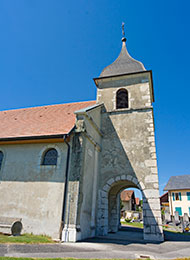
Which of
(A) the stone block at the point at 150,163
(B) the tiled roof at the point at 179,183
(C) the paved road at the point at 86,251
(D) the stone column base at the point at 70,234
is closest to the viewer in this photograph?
(C) the paved road at the point at 86,251

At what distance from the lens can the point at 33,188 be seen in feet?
30.1

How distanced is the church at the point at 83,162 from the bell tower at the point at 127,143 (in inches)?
1.8

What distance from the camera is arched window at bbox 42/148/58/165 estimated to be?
376 inches

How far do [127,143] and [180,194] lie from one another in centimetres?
2732

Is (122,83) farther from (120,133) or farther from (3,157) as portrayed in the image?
(3,157)

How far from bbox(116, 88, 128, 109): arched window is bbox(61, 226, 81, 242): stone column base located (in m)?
7.98

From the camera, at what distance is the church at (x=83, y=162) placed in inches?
338

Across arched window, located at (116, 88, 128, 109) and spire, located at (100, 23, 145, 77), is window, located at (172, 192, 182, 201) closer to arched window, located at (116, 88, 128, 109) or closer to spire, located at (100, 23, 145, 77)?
arched window, located at (116, 88, 128, 109)

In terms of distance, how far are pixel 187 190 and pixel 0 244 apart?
33403 millimetres

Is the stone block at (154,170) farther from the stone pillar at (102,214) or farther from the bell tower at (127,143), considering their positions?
the stone pillar at (102,214)

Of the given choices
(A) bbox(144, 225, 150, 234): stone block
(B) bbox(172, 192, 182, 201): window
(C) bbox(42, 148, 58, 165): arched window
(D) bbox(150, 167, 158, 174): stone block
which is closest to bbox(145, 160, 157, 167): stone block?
(D) bbox(150, 167, 158, 174): stone block

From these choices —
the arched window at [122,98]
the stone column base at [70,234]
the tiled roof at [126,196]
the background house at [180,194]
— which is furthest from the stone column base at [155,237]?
the tiled roof at [126,196]

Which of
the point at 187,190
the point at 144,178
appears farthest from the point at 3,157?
the point at 187,190

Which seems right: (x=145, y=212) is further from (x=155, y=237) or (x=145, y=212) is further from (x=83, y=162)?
(x=83, y=162)
